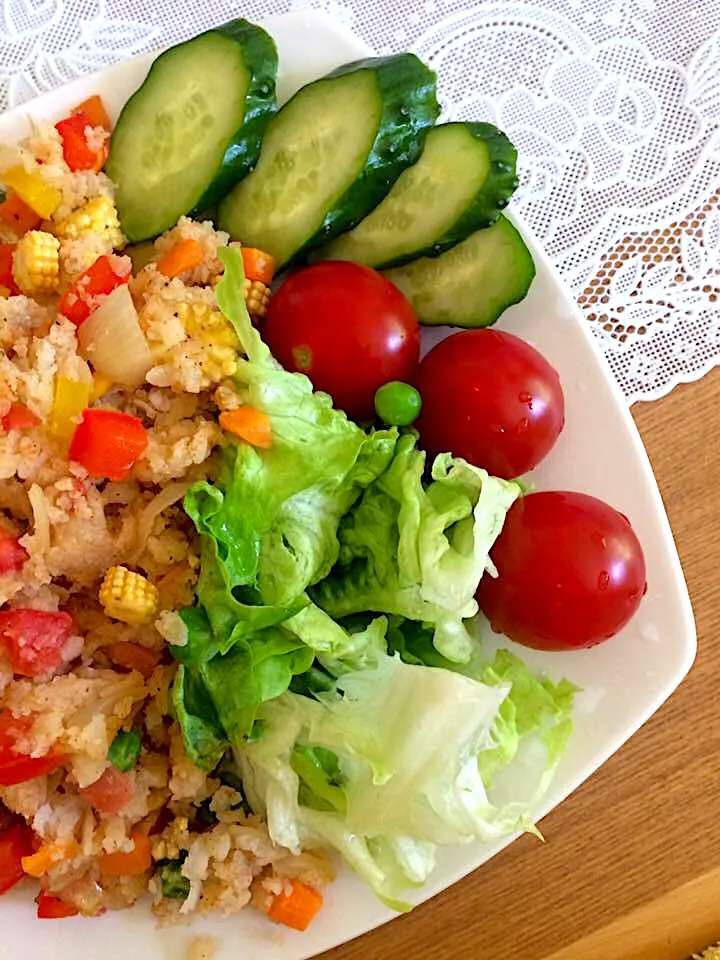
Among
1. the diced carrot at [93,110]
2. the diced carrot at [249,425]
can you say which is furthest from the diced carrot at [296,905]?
the diced carrot at [93,110]

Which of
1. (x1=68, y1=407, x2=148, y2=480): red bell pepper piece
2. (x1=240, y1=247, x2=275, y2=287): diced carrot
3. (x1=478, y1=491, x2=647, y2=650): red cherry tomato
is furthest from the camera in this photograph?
(x1=240, y1=247, x2=275, y2=287): diced carrot

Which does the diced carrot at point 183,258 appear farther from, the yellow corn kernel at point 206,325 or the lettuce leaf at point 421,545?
the lettuce leaf at point 421,545

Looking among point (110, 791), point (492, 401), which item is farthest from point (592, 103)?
point (110, 791)

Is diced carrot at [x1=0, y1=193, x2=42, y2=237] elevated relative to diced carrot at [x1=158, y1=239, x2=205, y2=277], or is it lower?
elevated

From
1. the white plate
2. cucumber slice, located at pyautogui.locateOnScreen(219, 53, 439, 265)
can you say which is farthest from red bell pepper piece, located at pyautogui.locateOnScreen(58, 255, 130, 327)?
the white plate

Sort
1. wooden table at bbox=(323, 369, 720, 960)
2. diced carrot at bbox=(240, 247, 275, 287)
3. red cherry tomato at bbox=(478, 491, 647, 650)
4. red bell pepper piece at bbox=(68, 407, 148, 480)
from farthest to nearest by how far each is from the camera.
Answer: wooden table at bbox=(323, 369, 720, 960) < diced carrot at bbox=(240, 247, 275, 287) < red cherry tomato at bbox=(478, 491, 647, 650) < red bell pepper piece at bbox=(68, 407, 148, 480)

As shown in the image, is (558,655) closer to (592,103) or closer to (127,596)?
(127,596)

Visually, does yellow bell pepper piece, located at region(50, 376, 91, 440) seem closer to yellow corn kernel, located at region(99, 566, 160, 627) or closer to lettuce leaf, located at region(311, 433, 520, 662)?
yellow corn kernel, located at region(99, 566, 160, 627)
